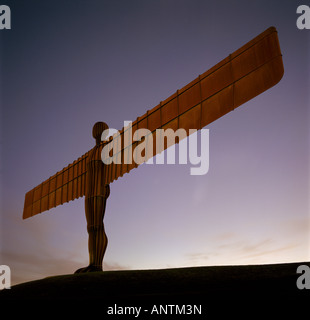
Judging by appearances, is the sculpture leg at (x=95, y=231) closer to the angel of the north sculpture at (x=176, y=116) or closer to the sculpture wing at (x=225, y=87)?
the angel of the north sculpture at (x=176, y=116)

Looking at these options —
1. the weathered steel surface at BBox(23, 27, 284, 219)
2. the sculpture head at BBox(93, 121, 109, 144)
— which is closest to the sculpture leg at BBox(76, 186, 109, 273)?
the weathered steel surface at BBox(23, 27, 284, 219)

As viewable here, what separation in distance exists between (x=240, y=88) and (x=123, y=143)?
4358 millimetres

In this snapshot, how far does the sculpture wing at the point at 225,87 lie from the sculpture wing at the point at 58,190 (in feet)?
11.5

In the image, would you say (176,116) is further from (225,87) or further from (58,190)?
(58,190)

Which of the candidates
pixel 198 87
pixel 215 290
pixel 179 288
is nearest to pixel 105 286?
pixel 179 288

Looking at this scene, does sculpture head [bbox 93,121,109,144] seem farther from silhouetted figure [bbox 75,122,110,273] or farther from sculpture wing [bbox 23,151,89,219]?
sculpture wing [bbox 23,151,89,219]

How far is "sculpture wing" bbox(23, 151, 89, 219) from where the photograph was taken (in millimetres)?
13445

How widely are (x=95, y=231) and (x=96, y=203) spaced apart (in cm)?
88

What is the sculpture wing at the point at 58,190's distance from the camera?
1345 cm

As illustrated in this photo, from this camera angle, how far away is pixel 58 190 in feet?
47.5

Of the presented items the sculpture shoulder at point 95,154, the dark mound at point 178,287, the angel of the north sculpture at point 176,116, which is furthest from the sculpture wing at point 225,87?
the dark mound at point 178,287

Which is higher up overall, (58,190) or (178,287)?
(58,190)

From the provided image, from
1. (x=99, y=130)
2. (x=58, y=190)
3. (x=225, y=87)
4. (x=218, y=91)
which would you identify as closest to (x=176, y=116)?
(x=218, y=91)

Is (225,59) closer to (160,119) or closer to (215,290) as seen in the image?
(160,119)
